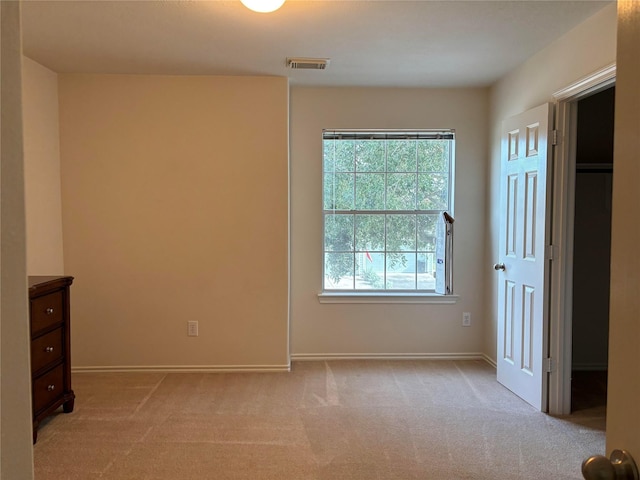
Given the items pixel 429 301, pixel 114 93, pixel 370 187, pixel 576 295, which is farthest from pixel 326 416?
pixel 114 93

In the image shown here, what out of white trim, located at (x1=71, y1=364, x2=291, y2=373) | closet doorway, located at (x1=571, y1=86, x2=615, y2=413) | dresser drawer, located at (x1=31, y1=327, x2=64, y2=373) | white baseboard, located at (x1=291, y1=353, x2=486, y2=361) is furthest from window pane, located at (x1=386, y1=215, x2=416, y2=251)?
dresser drawer, located at (x1=31, y1=327, x2=64, y2=373)

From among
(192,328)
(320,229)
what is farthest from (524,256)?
(192,328)

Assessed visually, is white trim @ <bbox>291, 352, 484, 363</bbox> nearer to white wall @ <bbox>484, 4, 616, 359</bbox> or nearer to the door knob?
white wall @ <bbox>484, 4, 616, 359</bbox>

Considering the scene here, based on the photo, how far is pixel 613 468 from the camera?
671 millimetres

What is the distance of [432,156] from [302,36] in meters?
1.85

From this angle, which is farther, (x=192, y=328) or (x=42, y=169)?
(x=192, y=328)

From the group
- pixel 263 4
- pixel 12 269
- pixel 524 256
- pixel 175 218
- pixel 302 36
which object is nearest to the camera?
pixel 12 269

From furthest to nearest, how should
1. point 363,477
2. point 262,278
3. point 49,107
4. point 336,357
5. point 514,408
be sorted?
point 336,357 → point 262,278 → point 49,107 → point 514,408 → point 363,477

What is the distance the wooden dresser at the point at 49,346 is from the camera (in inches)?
107

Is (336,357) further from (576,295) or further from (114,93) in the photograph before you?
(114,93)

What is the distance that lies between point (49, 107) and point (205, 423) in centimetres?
274

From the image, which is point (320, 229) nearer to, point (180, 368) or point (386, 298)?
point (386, 298)

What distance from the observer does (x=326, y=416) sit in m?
3.06

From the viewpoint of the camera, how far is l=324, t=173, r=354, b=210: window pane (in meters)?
4.29
